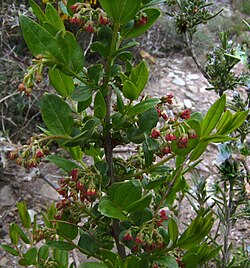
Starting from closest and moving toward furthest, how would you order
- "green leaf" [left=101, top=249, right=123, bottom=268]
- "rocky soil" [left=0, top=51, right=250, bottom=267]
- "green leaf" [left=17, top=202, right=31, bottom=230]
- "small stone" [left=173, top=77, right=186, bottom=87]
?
"green leaf" [left=101, top=249, right=123, bottom=268]
"green leaf" [left=17, top=202, right=31, bottom=230]
"rocky soil" [left=0, top=51, right=250, bottom=267]
"small stone" [left=173, top=77, right=186, bottom=87]

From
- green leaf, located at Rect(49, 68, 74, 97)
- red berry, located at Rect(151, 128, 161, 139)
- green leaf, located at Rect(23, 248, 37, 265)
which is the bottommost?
green leaf, located at Rect(23, 248, 37, 265)

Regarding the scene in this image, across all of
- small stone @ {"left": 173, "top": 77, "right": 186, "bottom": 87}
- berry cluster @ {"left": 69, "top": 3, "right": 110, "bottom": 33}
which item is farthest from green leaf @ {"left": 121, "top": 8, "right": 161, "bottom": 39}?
small stone @ {"left": 173, "top": 77, "right": 186, "bottom": 87}

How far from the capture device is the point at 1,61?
302 centimetres

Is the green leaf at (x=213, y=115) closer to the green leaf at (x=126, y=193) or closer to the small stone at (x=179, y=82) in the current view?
the green leaf at (x=126, y=193)

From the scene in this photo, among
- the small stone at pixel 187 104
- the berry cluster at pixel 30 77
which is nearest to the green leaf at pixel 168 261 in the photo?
the berry cluster at pixel 30 77

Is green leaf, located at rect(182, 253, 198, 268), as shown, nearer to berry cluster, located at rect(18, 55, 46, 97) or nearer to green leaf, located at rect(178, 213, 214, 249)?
green leaf, located at rect(178, 213, 214, 249)

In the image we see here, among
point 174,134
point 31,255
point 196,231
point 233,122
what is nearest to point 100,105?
point 174,134

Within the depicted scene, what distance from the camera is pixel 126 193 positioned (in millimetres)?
918

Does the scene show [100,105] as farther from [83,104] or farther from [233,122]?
[233,122]

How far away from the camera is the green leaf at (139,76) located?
92cm

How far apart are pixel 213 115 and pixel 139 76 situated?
0.15m

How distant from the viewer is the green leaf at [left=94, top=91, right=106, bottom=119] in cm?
90

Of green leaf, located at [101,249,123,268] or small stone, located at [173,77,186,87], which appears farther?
small stone, located at [173,77,186,87]

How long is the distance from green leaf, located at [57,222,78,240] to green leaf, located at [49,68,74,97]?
0.96 ft
